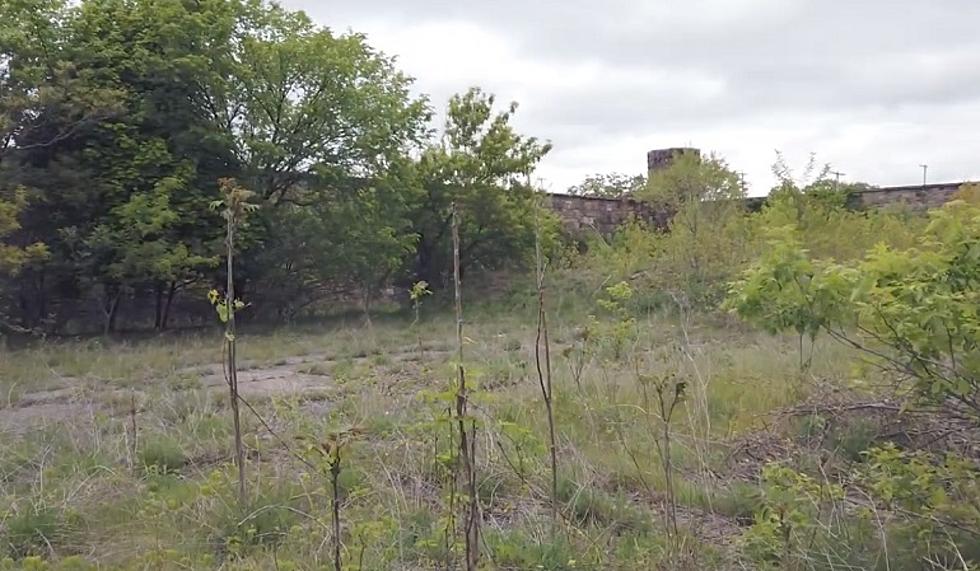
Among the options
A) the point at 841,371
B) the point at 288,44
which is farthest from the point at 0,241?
the point at 841,371

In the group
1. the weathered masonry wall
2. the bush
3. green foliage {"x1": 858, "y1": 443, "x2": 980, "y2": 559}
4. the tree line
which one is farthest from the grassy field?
the weathered masonry wall

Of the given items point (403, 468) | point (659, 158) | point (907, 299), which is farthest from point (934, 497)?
point (659, 158)

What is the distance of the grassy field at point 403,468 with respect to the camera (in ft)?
10.7

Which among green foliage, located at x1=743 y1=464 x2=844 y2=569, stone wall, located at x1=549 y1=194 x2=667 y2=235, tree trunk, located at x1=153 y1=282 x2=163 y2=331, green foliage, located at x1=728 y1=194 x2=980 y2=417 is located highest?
stone wall, located at x1=549 y1=194 x2=667 y2=235

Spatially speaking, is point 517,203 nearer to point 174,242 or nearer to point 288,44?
point 288,44

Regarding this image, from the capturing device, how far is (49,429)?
508cm

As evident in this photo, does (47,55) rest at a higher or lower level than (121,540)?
higher

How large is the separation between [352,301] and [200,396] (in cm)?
1021

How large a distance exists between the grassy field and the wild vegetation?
0.07 feet

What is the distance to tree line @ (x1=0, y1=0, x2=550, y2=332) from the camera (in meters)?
12.9

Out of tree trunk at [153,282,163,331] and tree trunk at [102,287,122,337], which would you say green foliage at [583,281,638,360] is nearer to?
tree trunk at [102,287,122,337]

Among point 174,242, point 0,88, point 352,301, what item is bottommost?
point 352,301

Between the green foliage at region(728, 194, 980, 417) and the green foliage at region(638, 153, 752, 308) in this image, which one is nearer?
the green foliage at region(728, 194, 980, 417)

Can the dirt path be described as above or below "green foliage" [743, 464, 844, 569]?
below
